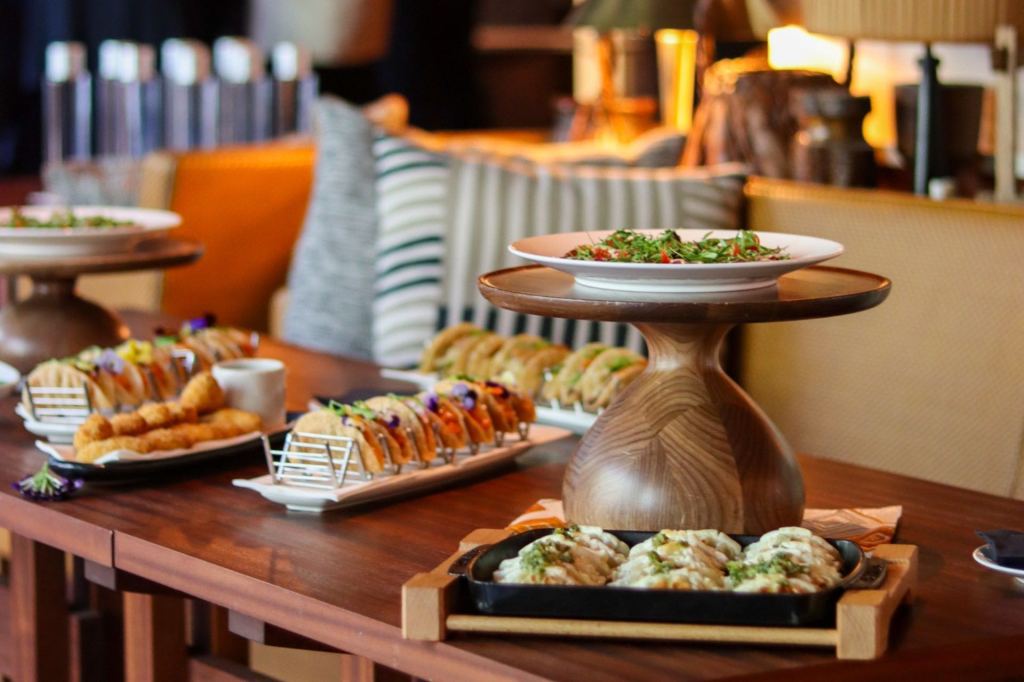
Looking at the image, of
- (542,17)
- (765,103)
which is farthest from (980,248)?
(542,17)

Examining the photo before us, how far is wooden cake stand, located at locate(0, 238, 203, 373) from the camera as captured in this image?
1.99m

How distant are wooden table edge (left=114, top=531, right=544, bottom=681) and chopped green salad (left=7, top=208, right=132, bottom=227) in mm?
840

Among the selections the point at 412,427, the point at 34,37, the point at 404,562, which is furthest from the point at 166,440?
the point at 34,37

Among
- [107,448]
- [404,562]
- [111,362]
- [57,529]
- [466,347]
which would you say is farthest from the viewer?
[466,347]

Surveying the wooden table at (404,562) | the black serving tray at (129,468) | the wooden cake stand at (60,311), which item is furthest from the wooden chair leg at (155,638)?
the wooden cake stand at (60,311)

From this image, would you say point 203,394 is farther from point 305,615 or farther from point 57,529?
point 305,615

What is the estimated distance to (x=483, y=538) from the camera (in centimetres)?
124

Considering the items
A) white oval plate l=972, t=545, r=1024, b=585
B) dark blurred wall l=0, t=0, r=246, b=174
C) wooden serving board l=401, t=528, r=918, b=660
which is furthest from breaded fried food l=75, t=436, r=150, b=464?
dark blurred wall l=0, t=0, r=246, b=174

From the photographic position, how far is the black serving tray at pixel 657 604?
105 cm

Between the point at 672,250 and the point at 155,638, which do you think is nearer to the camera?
the point at 672,250

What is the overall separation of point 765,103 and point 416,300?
82 cm

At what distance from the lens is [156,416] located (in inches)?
64.4

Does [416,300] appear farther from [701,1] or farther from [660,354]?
[660,354]

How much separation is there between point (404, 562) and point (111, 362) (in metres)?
0.66
